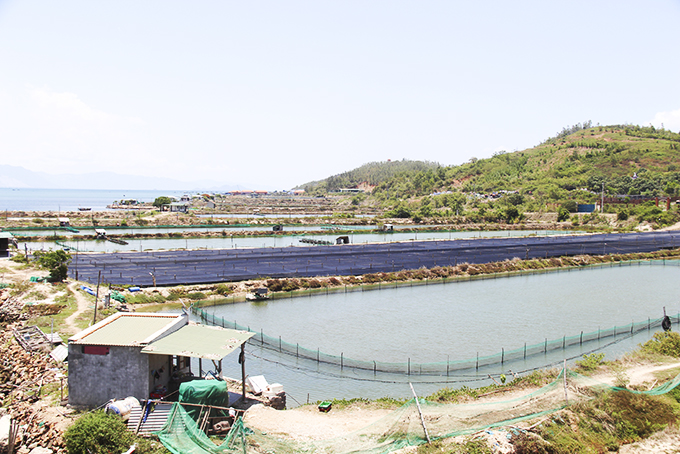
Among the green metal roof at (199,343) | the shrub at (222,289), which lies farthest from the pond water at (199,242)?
the green metal roof at (199,343)

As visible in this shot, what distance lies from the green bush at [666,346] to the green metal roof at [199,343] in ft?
63.2

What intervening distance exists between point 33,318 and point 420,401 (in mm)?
21817

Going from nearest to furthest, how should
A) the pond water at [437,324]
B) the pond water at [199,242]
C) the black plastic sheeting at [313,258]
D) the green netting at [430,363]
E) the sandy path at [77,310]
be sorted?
the pond water at [437,324]
the green netting at [430,363]
the sandy path at [77,310]
the black plastic sheeting at [313,258]
the pond water at [199,242]

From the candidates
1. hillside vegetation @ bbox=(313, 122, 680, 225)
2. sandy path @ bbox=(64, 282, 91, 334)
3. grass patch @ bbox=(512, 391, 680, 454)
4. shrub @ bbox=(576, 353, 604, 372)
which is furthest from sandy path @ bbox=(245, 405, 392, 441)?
hillside vegetation @ bbox=(313, 122, 680, 225)

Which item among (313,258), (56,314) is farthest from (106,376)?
(313,258)

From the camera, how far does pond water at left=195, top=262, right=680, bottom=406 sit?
2206cm

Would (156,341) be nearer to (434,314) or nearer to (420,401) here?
(420,401)

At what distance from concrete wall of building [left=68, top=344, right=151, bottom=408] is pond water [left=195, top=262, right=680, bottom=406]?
22.0ft

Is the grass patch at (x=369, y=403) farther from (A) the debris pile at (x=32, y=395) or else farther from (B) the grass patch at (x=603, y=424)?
(A) the debris pile at (x=32, y=395)

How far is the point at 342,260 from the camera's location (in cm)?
5244

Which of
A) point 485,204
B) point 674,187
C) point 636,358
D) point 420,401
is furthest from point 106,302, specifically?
point 674,187

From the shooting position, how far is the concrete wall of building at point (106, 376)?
15.7 m

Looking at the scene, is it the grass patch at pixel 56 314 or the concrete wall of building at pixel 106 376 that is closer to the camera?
the concrete wall of building at pixel 106 376

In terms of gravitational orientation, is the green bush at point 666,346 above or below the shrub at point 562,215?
below
